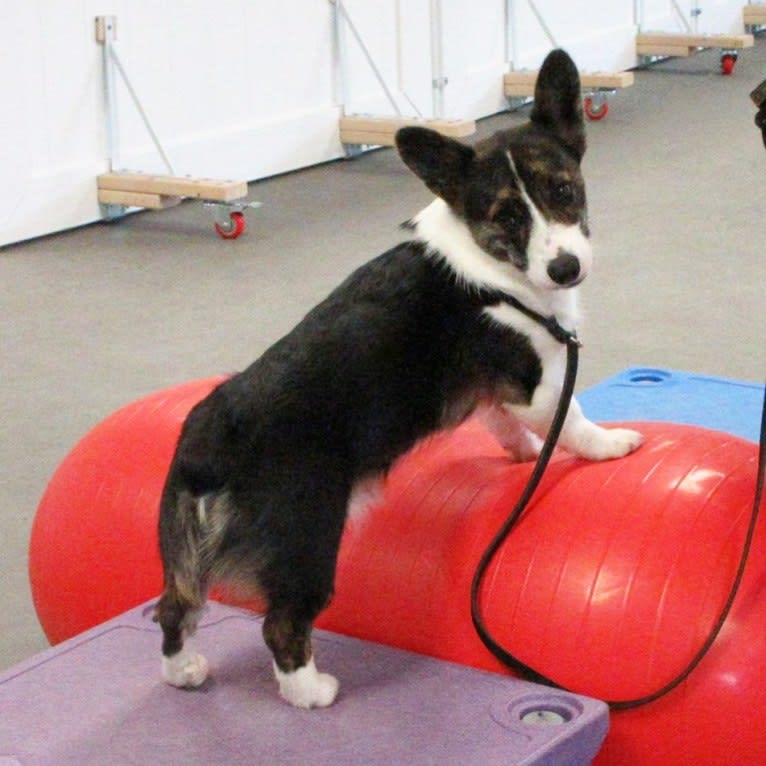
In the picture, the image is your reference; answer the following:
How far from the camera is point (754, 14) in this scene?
985cm

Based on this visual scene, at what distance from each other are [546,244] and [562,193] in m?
0.08

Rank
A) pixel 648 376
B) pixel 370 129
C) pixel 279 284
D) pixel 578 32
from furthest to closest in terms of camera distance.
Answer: pixel 578 32, pixel 370 129, pixel 279 284, pixel 648 376

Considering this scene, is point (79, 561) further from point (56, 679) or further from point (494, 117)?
point (494, 117)

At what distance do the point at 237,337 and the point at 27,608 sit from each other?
65.8 inches

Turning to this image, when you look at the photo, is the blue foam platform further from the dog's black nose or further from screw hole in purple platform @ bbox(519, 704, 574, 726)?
screw hole in purple platform @ bbox(519, 704, 574, 726)

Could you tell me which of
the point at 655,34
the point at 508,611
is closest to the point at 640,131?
the point at 655,34

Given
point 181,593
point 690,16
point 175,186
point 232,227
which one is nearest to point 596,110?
point 690,16

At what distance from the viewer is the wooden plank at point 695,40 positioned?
27.7ft

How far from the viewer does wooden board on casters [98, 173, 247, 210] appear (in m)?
5.36

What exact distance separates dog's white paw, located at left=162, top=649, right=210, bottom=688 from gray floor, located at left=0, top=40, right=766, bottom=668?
30.9 inches

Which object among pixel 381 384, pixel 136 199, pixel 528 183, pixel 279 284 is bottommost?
pixel 279 284

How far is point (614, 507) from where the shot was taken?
200 centimetres

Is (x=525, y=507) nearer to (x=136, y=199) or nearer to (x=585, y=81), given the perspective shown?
(x=136, y=199)

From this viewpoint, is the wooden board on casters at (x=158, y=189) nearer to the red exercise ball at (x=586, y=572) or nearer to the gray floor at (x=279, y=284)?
the gray floor at (x=279, y=284)
